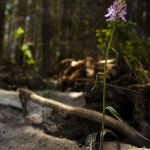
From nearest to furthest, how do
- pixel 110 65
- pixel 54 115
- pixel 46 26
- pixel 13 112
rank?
1. pixel 54 115
2. pixel 13 112
3. pixel 110 65
4. pixel 46 26

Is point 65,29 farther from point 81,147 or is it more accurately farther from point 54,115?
point 81,147

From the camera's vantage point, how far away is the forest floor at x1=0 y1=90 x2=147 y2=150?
236 cm

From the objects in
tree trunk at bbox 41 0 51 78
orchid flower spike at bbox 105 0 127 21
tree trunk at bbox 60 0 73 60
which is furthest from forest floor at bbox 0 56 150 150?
tree trunk at bbox 60 0 73 60

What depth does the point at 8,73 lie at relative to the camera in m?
5.93

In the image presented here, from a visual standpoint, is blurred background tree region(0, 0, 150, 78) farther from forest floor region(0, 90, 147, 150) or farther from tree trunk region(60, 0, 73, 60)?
forest floor region(0, 90, 147, 150)

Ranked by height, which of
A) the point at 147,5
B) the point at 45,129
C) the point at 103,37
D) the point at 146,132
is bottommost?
the point at 45,129

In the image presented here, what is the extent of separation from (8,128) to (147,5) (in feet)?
13.9

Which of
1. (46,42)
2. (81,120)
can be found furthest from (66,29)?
(81,120)

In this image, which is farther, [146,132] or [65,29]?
[65,29]

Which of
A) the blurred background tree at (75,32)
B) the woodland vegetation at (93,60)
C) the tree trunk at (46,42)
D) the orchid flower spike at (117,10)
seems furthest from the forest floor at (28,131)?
the tree trunk at (46,42)

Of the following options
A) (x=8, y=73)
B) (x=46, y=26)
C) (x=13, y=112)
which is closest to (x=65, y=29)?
(x=46, y=26)

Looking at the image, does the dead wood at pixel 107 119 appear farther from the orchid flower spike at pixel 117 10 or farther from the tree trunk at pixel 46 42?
the tree trunk at pixel 46 42

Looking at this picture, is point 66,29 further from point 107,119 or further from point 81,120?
point 107,119

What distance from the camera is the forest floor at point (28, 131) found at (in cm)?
236
